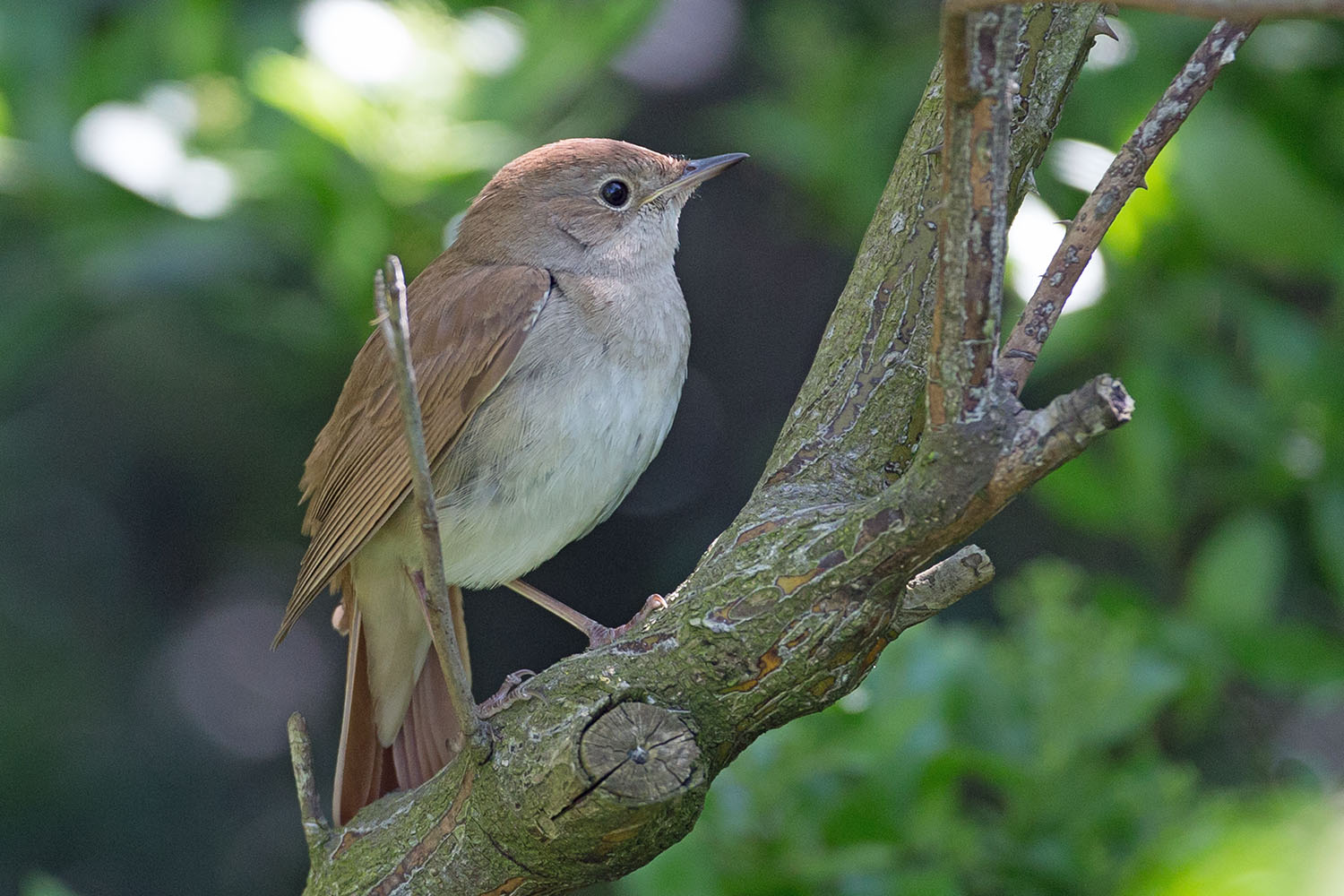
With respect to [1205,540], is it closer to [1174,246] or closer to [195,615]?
[1174,246]

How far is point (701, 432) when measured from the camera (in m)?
5.32

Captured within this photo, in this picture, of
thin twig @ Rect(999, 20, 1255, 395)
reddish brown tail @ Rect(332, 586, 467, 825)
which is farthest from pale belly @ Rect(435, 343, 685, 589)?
thin twig @ Rect(999, 20, 1255, 395)

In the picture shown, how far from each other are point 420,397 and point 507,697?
1.01 metres

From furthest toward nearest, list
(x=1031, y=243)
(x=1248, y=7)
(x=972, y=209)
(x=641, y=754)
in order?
(x=1031, y=243), (x=641, y=754), (x=972, y=209), (x=1248, y=7)

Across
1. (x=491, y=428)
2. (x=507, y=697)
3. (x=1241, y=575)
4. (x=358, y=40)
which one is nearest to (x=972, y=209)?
(x=507, y=697)

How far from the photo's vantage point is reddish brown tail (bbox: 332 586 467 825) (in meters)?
3.15

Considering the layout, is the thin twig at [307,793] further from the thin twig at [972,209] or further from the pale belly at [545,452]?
the thin twig at [972,209]

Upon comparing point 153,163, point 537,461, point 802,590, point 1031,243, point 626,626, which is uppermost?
point 153,163

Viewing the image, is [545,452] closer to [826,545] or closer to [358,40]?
[826,545]

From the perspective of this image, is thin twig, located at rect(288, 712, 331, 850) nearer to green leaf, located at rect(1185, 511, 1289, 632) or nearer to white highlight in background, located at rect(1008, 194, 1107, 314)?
white highlight in background, located at rect(1008, 194, 1107, 314)

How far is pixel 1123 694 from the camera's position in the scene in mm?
3293

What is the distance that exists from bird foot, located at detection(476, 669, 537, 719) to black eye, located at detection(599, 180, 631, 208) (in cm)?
152

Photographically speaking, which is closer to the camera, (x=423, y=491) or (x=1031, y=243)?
(x=423, y=491)

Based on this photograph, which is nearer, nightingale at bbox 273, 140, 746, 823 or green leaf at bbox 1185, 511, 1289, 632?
nightingale at bbox 273, 140, 746, 823
